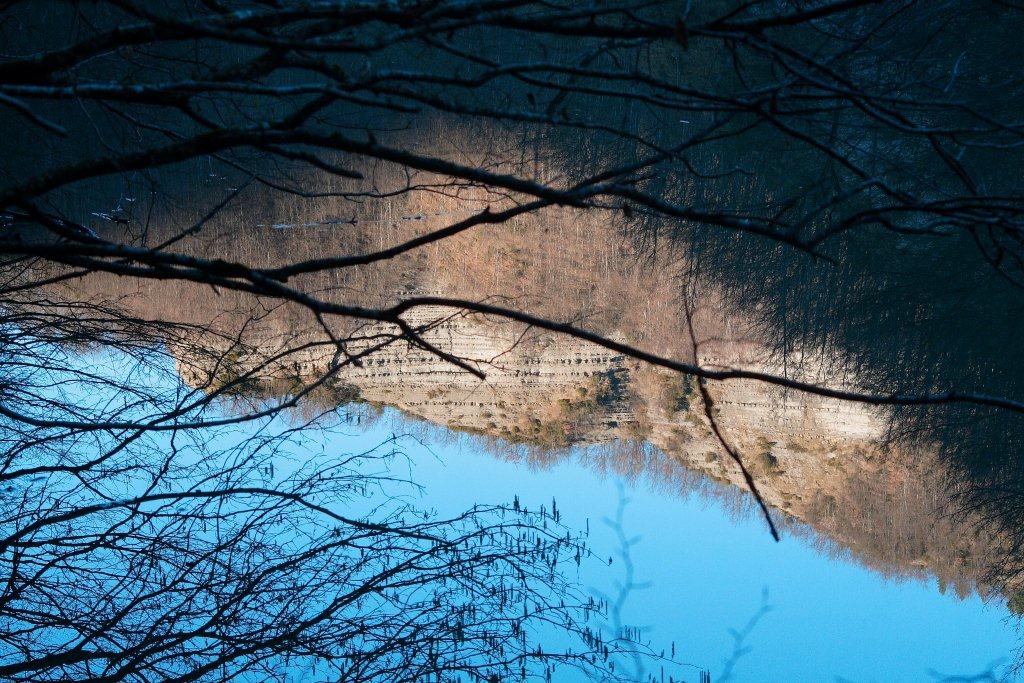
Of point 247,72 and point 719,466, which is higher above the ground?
point 247,72

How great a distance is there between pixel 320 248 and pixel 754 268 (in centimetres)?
241

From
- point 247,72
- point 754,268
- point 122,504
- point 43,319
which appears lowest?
point 122,504

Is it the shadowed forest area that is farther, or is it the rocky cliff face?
the rocky cliff face

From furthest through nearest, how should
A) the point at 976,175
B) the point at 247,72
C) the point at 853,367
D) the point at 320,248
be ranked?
1. the point at 320,248
2. the point at 853,367
3. the point at 976,175
4. the point at 247,72

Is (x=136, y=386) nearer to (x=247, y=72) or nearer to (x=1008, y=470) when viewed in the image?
(x=247, y=72)

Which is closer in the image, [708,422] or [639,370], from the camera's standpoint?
→ [708,422]

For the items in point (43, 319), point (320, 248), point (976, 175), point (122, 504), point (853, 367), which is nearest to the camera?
point (122, 504)

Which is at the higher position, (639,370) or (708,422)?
A: (639,370)

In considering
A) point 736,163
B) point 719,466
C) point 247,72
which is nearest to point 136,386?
point 247,72

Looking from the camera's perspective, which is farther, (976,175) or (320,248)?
(320,248)

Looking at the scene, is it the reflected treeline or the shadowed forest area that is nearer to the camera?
the shadowed forest area

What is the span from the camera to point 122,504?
1.82 meters

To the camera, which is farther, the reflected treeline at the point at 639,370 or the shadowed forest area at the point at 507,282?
the reflected treeline at the point at 639,370

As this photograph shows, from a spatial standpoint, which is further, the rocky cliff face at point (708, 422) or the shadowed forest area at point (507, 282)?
the rocky cliff face at point (708, 422)
